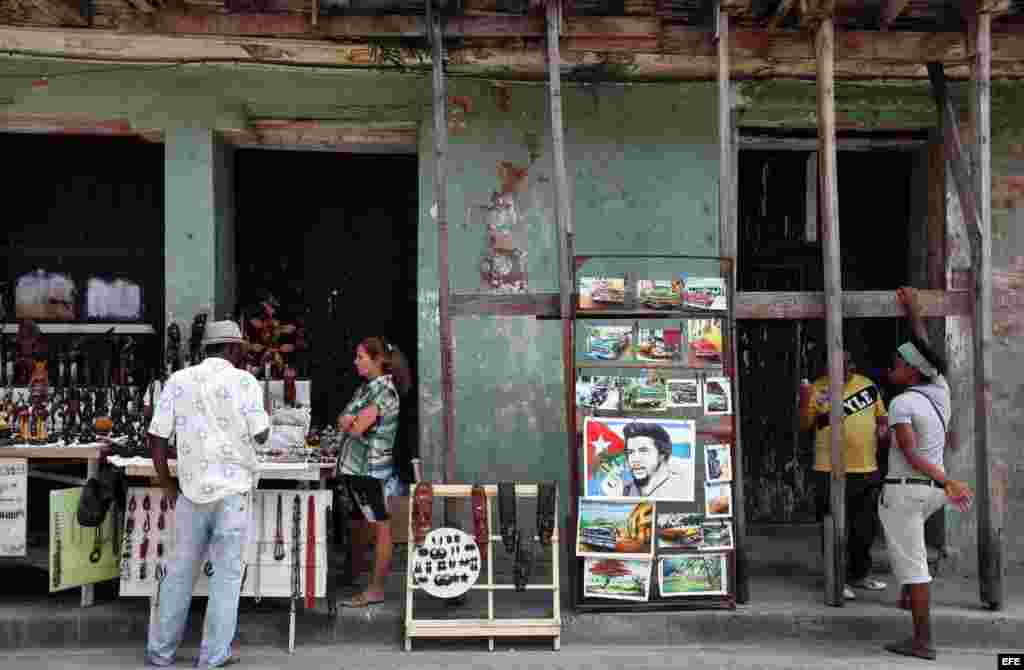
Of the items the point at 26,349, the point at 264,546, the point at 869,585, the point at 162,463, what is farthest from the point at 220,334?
the point at 869,585

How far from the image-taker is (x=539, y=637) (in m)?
6.29

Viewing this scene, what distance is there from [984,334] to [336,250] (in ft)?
16.4

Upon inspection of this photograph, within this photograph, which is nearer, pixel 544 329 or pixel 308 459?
pixel 308 459

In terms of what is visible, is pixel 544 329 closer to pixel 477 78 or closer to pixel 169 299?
pixel 477 78

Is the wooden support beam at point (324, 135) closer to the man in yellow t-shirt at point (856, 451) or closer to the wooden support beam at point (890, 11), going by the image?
the wooden support beam at point (890, 11)

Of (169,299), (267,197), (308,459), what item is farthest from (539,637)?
(267,197)

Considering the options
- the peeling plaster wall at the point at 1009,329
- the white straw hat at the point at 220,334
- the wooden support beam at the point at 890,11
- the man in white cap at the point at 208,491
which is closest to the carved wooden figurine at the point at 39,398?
the man in white cap at the point at 208,491

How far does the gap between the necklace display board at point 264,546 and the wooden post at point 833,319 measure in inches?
126

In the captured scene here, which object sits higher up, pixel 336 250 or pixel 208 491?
pixel 336 250

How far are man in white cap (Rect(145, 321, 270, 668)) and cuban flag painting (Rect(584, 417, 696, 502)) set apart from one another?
1.99m

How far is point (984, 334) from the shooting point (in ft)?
22.0

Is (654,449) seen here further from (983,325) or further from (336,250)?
(336,250)

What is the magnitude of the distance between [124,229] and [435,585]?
416cm

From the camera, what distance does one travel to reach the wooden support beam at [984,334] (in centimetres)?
666
